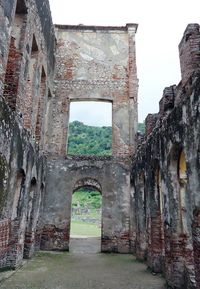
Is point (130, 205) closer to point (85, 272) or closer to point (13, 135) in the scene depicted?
point (85, 272)

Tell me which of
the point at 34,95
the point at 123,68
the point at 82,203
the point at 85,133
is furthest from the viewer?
the point at 85,133

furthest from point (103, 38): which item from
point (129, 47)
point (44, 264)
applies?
point (44, 264)

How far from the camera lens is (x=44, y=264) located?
8.84m

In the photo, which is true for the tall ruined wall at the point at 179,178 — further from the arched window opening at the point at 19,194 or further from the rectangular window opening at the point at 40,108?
the rectangular window opening at the point at 40,108

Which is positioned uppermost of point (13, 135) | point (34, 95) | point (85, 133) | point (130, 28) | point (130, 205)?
point (85, 133)

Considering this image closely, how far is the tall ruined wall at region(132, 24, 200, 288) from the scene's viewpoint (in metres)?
5.31

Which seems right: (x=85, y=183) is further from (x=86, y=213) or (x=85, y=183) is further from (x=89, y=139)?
(x=89, y=139)

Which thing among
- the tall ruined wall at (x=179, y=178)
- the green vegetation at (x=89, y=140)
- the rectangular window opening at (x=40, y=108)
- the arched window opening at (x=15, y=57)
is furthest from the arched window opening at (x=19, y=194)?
the green vegetation at (x=89, y=140)

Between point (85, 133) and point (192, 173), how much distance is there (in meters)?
44.3

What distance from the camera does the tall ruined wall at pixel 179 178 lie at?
5309 mm

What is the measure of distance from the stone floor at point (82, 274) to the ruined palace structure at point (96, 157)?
51cm

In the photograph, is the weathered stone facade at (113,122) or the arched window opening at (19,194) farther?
the weathered stone facade at (113,122)

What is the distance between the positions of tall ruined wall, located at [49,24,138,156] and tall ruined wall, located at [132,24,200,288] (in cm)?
488

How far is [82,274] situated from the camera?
24.8 feet
